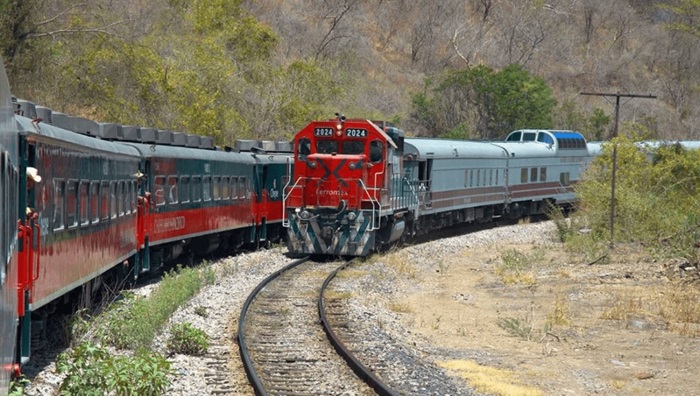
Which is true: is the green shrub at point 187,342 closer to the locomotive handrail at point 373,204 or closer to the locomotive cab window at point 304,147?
the locomotive handrail at point 373,204

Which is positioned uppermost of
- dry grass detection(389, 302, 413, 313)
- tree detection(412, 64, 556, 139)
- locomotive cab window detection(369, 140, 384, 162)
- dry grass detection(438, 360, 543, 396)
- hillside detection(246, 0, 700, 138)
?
hillside detection(246, 0, 700, 138)

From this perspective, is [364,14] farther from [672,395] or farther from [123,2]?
[672,395]

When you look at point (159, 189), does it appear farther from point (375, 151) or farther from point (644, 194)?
point (644, 194)

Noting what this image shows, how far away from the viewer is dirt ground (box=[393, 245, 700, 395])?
12.3 m

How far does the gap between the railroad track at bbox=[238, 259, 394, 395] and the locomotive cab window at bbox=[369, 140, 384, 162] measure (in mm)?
5691

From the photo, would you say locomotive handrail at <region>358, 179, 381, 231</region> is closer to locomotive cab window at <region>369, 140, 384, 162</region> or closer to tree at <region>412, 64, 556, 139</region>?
locomotive cab window at <region>369, 140, 384, 162</region>

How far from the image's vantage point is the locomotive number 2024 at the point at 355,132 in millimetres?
25656

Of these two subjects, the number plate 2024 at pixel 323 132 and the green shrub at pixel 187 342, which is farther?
the number plate 2024 at pixel 323 132

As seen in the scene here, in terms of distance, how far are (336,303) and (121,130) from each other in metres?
5.33

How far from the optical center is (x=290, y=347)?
1384 centimetres

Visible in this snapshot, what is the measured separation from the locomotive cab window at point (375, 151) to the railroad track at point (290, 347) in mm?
5691

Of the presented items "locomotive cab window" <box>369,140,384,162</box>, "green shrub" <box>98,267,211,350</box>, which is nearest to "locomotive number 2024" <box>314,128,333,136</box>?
"locomotive cab window" <box>369,140,384,162</box>

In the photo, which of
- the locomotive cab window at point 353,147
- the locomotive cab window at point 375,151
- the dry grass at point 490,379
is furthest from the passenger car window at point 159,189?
the dry grass at point 490,379

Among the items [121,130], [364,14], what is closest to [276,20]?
[364,14]
